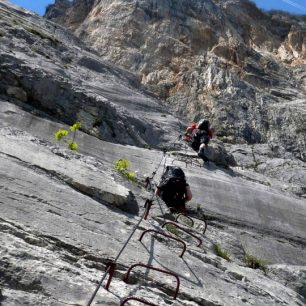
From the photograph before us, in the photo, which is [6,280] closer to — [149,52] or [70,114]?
[70,114]

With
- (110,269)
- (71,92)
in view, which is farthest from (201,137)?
(110,269)

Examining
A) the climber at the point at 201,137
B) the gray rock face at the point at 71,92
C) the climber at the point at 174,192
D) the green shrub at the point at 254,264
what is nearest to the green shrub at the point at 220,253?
the green shrub at the point at 254,264

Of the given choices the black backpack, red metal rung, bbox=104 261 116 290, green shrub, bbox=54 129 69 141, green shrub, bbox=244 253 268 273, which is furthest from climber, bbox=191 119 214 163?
red metal rung, bbox=104 261 116 290

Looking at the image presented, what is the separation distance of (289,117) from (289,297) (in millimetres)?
29066

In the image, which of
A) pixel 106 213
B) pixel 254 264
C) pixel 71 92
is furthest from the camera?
pixel 71 92

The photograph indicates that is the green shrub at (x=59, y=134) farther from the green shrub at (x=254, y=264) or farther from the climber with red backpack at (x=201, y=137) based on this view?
the climber with red backpack at (x=201, y=137)

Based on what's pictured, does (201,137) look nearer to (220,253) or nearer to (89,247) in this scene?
(220,253)

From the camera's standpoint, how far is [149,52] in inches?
1665

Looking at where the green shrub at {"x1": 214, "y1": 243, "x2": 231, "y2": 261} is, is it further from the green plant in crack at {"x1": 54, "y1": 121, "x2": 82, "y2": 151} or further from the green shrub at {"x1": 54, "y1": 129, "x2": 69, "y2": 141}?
the green shrub at {"x1": 54, "y1": 129, "x2": 69, "y2": 141}

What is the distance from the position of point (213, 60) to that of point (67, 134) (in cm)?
2931

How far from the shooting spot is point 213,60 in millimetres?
41719

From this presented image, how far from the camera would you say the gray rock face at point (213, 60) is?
1378 inches

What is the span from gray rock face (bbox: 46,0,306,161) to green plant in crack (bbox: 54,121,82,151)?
18702mm

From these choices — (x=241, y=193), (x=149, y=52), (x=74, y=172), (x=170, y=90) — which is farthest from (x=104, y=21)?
(x=74, y=172)
